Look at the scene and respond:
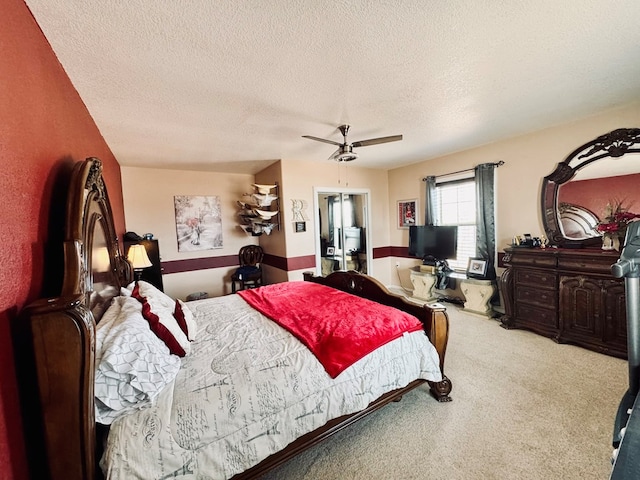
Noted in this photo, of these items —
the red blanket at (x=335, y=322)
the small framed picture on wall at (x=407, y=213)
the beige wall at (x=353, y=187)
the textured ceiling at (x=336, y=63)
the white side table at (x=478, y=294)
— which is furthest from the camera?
the small framed picture on wall at (x=407, y=213)

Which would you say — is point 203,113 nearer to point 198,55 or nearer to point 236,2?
point 198,55

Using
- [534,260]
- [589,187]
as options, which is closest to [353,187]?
[534,260]

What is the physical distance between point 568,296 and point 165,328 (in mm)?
3904

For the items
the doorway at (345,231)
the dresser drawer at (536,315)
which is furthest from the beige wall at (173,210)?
the dresser drawer at (536,315)

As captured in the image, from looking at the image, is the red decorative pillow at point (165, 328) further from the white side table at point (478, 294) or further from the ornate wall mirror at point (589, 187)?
the ornate wall mirror at point (589, 187)

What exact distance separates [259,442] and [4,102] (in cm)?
178

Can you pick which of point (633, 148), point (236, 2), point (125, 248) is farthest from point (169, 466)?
point (633, 148)

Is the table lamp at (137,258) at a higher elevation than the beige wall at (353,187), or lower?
lower

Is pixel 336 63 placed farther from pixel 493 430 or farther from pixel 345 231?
pixel 345 231

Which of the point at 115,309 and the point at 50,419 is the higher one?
the point at 115,309

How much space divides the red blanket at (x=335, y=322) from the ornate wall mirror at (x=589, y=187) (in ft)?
8.61

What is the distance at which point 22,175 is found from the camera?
104cm

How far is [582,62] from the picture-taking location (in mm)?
1857

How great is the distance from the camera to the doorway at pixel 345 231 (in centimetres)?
518
